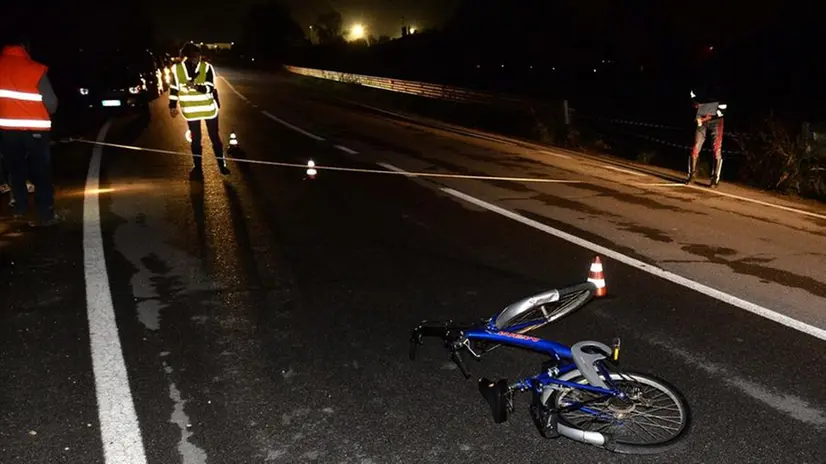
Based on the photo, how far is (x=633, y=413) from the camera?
3.72 metres

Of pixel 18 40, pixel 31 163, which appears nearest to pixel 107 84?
pixel 31 163

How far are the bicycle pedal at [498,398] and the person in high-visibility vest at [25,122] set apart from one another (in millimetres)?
6226

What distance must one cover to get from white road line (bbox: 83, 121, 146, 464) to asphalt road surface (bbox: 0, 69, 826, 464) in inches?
0.6

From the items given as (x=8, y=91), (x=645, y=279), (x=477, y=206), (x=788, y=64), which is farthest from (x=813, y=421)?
(x=788, y=64)

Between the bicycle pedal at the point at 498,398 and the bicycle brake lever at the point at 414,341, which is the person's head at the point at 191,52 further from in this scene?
the bicycle pedal at the point at 498,398

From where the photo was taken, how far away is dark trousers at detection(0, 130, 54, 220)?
771cm

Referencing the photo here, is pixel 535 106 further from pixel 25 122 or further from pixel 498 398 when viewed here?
pixel 498 398

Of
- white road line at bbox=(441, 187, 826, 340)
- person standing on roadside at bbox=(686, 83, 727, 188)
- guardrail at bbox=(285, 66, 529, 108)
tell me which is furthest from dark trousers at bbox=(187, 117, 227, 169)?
guardrail at bbox=(285, 66, 529, 108)

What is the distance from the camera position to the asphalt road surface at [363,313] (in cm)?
360

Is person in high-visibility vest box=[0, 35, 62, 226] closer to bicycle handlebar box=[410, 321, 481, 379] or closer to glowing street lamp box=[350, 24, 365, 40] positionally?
bicycle handlebar box=[410, 321, 481, 379]

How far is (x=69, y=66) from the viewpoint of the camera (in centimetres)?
2177

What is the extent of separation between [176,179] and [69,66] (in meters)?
13.3

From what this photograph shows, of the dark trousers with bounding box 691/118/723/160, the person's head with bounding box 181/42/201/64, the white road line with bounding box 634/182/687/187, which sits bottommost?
the white road line with bounding box 634/182/687/187

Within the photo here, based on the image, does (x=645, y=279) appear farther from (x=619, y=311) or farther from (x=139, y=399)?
(x=139, y=399)
